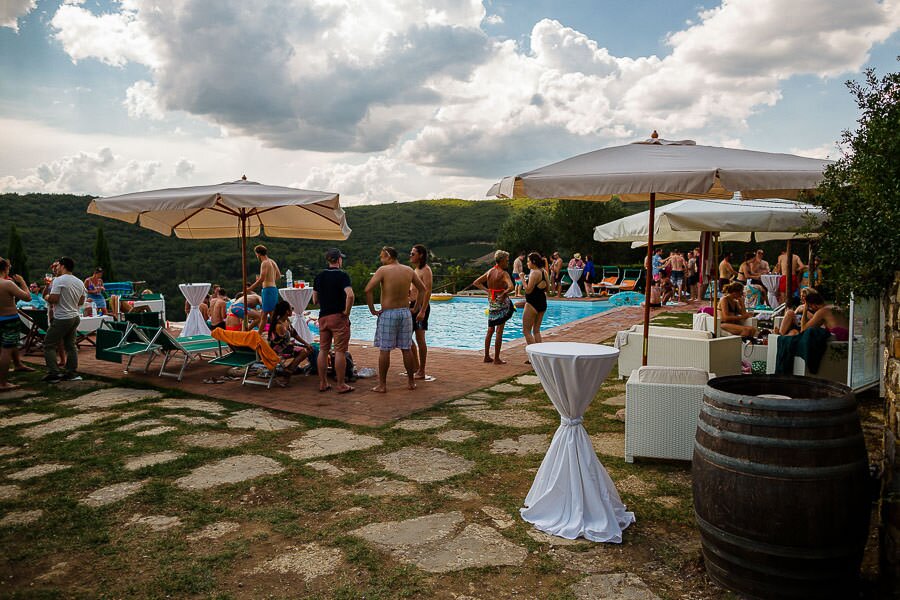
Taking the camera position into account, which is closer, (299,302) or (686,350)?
(686,350)

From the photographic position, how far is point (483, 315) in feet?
52.6

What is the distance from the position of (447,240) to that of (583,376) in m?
42.1

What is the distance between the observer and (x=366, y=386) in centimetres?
641

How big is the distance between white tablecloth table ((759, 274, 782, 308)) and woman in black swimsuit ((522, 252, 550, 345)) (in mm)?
6487

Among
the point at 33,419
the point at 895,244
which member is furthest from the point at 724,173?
the point at 33,419

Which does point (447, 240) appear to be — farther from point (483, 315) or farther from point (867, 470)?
point (867, 470)

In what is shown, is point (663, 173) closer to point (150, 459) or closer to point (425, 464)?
point (425, 464)

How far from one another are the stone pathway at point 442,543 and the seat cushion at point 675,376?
1.59 meters

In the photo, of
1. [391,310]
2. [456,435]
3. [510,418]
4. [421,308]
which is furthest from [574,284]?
[456,435]

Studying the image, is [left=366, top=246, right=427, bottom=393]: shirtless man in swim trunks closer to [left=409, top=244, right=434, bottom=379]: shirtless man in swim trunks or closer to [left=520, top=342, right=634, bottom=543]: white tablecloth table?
[left=409, top=244, right=434, bottom=379]: shirtless man in swim trunks

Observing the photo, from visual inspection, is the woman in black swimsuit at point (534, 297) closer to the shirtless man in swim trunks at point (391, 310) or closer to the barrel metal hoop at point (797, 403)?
the shirtless man in swim trunks at point (391, 310)

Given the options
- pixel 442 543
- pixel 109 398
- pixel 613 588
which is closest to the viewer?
pixel 613 588

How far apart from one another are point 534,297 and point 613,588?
16.2 feet

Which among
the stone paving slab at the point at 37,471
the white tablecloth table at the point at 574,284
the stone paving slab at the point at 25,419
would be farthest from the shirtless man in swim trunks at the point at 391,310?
the white tablecloth table at the point at 574,284
